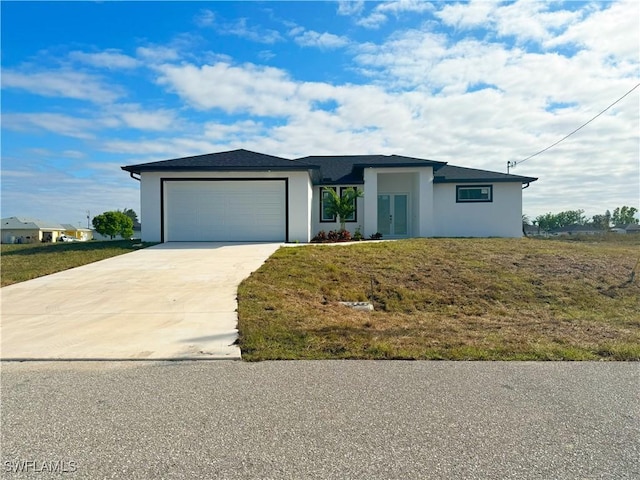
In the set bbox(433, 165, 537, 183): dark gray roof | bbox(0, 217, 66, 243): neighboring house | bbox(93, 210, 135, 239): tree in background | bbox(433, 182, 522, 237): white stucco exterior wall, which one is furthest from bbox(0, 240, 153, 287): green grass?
bbox(0, 217, 66, 243): neighboring house

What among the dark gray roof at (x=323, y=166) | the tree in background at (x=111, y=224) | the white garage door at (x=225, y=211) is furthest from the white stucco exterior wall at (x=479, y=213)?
the tree in background at (x=111, y=224)

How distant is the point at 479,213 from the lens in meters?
19.6

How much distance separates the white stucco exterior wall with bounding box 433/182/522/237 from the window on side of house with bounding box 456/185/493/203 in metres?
0.16

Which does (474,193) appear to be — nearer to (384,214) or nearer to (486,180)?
(486,180)

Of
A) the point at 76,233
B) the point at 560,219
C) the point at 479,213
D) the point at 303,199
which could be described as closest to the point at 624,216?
the point at 560,219

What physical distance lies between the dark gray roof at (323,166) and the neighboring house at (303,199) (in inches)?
1.7

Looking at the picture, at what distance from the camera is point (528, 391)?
13.1ft

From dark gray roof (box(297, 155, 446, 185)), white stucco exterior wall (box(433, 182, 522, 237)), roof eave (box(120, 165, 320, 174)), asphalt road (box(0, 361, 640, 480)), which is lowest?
asphalt road (box(0, 361, 640, 480))

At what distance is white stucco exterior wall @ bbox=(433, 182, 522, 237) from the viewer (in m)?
19.6

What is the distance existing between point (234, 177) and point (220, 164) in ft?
2.47

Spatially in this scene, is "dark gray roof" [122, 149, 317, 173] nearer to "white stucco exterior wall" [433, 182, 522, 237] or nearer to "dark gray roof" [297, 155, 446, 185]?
"dark gray roof" [297, 155, 446, 185]

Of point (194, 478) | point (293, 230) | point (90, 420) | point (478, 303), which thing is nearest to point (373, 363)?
point (194, 478)

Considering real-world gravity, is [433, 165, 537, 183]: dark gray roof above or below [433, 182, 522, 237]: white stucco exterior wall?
above

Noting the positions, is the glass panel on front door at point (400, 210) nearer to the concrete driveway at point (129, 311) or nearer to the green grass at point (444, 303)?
the green grass at point (444, 303)
